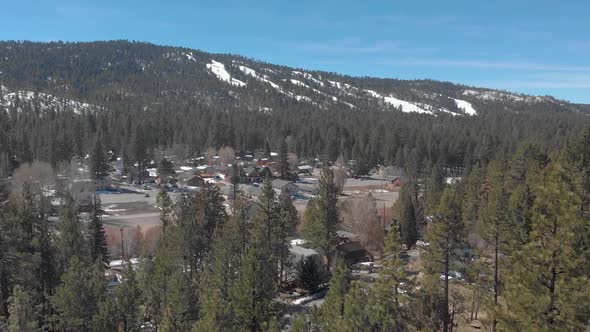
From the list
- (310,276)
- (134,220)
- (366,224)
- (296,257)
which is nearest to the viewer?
(310,276)

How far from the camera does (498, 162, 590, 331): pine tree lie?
1159cm

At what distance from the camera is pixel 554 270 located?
1214 centimetres

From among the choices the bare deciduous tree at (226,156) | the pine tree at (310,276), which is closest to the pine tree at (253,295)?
the pine tree at (310,276)

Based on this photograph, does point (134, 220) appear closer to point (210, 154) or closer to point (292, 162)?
point (292, 162)

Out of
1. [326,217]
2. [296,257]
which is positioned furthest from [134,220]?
[326,217]

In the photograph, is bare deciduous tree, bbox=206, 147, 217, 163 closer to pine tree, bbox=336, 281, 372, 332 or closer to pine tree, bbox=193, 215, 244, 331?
pine tree, bbox=193, 215, 244, 331

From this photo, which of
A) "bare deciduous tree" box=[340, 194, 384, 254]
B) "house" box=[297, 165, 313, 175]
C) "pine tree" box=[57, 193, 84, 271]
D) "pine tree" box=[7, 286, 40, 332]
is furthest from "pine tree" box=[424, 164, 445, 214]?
"house" box=[297, 165, 313, 175]

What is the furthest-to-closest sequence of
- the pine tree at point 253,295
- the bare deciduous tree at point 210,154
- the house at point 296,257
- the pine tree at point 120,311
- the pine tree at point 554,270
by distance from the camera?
the bare deciduous tree at point 210,154, the house at point 296,257, the pine tree at point 120,311, the pine tree at point 253,295, the pine tree at point 554,270

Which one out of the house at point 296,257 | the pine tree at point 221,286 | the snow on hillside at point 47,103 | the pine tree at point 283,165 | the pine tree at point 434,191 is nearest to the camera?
the pine tree at point 221,286

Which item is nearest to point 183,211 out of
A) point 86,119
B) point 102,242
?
point 102,242

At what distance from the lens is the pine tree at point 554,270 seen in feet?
38.0

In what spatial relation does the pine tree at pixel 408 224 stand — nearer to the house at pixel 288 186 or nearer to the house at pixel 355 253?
the house at pixel 355 253

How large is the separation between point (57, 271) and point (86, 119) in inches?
4481

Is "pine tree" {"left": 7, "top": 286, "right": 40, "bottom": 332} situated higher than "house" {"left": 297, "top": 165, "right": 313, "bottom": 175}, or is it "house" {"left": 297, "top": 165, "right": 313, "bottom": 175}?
"pine tree" {"left": 7, "top": 286, "right": 40, "bottom": 332}
